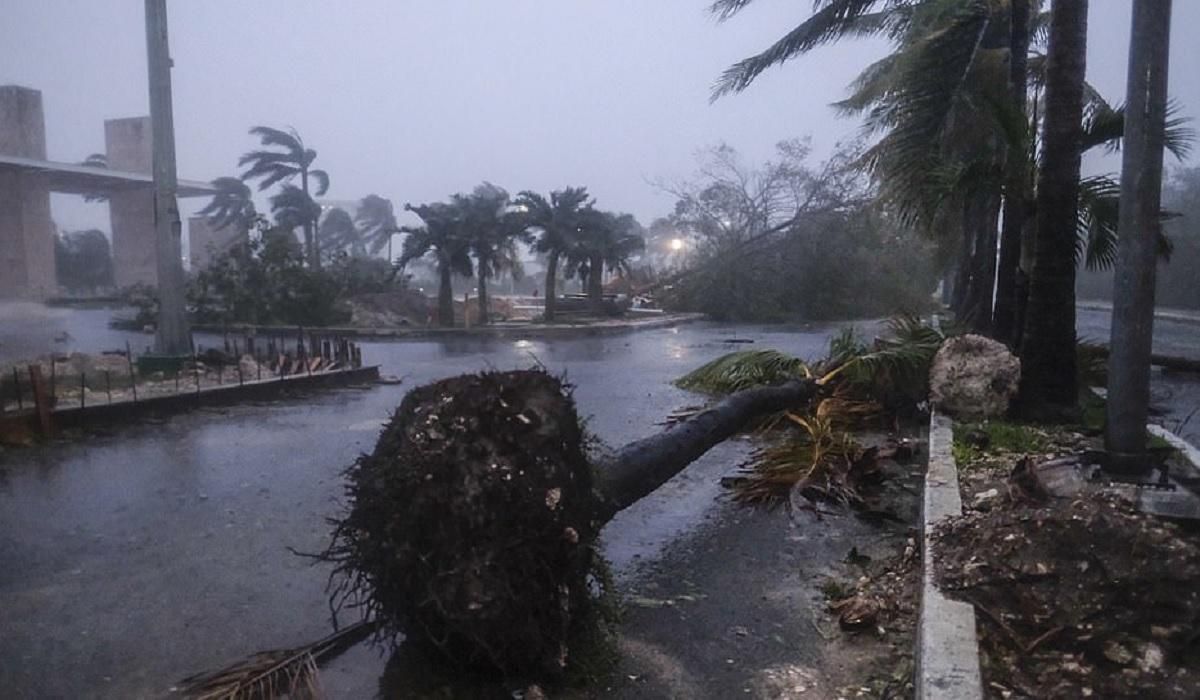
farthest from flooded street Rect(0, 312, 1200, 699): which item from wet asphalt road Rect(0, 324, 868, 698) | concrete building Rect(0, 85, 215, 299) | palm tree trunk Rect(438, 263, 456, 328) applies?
palm tree trunk Rect(438, 263, 456, 328)

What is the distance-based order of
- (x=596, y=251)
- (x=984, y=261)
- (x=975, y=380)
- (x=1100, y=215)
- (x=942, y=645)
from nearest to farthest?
(x=942, y=645), (x=975, y=380), (x=1100, y=215), (x=984, y=261), (x=596, y=251)

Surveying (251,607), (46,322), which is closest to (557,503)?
(251,607)

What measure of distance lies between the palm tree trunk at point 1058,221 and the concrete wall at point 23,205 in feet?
35.1

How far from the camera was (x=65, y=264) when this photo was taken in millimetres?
40062

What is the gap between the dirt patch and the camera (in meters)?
3.32

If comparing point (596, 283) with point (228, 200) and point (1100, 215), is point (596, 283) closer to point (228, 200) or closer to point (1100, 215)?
point (1100, 215)

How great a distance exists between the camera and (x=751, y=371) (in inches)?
415

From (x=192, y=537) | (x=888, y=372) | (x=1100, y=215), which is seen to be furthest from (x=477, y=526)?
(x=1100, y=215)

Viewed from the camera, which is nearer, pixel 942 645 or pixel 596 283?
pixel 942 645

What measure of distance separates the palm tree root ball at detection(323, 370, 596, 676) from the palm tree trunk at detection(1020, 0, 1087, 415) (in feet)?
19.3

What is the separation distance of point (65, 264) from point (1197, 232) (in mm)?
46750

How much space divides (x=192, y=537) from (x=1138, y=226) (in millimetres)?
5712

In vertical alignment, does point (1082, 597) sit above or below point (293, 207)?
below

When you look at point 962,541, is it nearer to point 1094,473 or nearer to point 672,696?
point 1094,473
